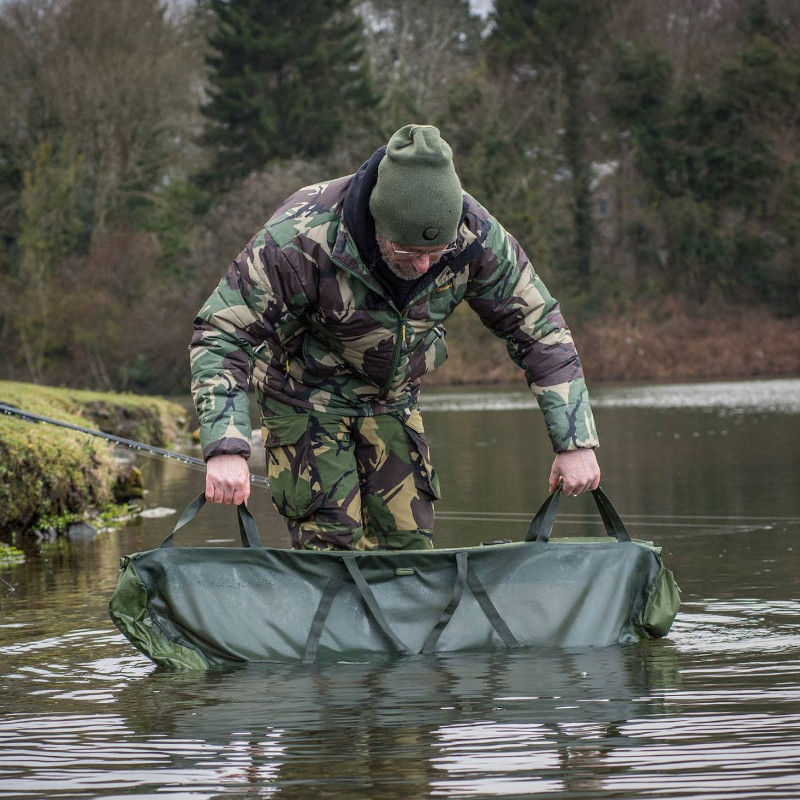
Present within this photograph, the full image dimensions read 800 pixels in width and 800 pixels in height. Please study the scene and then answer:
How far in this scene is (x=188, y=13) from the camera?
48062 millimetres

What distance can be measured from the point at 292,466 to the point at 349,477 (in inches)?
7.8

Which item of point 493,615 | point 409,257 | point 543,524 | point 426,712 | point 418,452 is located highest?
point 409,257

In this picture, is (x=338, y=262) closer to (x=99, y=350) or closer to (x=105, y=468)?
(x=105, y=468)

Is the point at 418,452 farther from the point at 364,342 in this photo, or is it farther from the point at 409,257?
the point at 409,257

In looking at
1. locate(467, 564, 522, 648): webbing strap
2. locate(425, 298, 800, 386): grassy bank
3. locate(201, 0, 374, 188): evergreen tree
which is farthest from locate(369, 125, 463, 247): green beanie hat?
locate(201, 0, 374, 188): evergreen tree

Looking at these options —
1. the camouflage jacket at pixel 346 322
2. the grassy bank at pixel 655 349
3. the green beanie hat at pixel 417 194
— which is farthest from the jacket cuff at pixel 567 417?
the grassy bank at pixel 655 349

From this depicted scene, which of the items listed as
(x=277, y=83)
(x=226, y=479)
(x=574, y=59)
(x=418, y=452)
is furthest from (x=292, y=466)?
(x=574, y=59)

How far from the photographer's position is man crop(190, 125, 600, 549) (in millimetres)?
4543

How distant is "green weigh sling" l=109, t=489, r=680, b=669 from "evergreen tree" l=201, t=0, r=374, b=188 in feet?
149

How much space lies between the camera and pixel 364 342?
485 centimetres

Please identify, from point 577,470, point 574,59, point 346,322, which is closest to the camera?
point 346,322

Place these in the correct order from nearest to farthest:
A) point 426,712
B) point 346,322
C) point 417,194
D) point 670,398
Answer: point 426,712 → point 417,194 → point 346,322 → point 670,398

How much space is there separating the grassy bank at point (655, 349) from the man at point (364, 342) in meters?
37.6

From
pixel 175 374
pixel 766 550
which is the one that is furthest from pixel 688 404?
pixel 766 550
